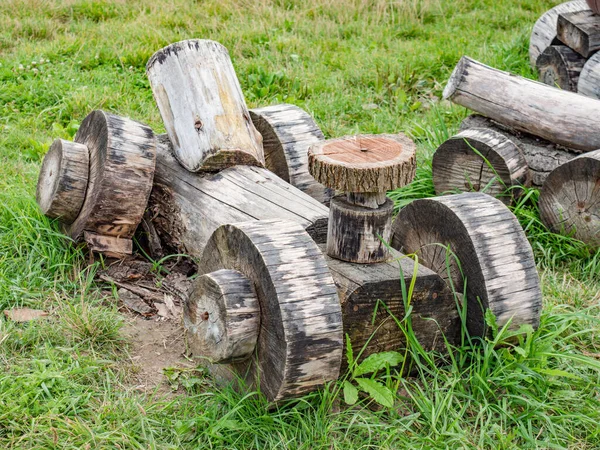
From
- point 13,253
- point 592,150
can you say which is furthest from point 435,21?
point 13,253

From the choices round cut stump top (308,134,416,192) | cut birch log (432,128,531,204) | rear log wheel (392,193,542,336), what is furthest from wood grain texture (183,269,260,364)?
cut birch log (432,128,531,204)

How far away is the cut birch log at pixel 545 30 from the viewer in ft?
22.5

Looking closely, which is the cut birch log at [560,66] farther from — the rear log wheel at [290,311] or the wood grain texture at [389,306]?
the rear log wheel at [290,311]

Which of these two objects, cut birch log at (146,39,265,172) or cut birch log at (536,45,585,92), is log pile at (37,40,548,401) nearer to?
cut birch log at (146,39,265,172)

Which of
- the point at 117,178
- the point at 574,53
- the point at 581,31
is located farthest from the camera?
the point at 574,53

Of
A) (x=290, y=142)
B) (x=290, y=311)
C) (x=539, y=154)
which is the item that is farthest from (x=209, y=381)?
(x=539, y=154)

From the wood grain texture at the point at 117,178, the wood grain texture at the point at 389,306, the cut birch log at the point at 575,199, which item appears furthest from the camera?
the cut birch log at the point at 575,199

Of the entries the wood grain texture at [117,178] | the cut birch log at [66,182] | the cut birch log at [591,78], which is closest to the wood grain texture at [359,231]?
the wood grain texture at [117,178]

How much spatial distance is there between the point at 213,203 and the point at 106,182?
600mm

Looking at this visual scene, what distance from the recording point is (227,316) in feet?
9.15

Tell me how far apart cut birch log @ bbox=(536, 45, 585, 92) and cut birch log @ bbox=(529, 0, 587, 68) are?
0.31m

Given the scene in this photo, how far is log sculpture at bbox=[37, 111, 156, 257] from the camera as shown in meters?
3.97

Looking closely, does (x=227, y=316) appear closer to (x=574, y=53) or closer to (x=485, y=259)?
(x=485, y=259)

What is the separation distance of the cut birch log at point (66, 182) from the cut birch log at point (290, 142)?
3.64 ft
